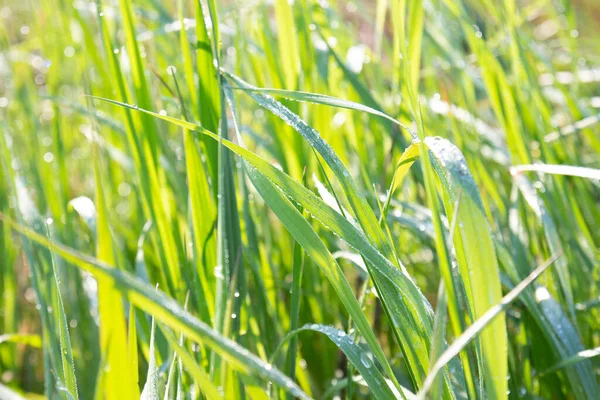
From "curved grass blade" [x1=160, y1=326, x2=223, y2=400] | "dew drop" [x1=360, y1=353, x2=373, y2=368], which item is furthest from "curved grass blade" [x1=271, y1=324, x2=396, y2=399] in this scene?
"curved grass blade" [x1=160, y1=326, x2=223, y2=400]

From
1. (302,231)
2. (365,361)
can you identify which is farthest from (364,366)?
(302,231)

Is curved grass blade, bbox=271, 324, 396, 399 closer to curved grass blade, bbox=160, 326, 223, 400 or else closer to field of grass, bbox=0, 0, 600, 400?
field of grass, bbox=0, 0, 600, 400

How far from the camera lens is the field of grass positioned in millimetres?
400

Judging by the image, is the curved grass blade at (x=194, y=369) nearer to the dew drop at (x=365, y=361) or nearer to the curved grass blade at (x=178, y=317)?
the curved grass blade at (x=178, y=317)

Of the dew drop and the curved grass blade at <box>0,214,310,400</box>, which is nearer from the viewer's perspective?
the curved grass blade at <box>0,214,310,400</box>

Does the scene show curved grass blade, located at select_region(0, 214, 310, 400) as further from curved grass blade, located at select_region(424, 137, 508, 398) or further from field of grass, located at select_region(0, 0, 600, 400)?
curved grass blade, located at select_region(424, 137, 508, 398)

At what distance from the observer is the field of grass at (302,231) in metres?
0.40

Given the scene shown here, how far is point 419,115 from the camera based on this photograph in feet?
1.52

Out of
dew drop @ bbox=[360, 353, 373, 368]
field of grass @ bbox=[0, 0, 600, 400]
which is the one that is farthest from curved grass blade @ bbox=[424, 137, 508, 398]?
dew drop @ bbox=[360, 353, 373, 368]

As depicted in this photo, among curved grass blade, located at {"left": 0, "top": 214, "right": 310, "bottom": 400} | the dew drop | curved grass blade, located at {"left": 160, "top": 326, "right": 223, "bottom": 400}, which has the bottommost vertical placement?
the dew drop

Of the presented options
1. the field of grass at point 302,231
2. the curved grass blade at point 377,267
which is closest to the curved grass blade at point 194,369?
the field of grass at point 302,231

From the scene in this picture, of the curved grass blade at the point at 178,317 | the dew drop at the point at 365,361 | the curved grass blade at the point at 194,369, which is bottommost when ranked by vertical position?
the dew drop at the point at 365,361

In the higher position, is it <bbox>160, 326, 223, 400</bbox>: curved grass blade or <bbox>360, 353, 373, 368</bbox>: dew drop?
<bbox>160, 326, 223, 400</bbox>: curved grass blade

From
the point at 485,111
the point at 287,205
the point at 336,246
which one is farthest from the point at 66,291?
the point at 485,111
